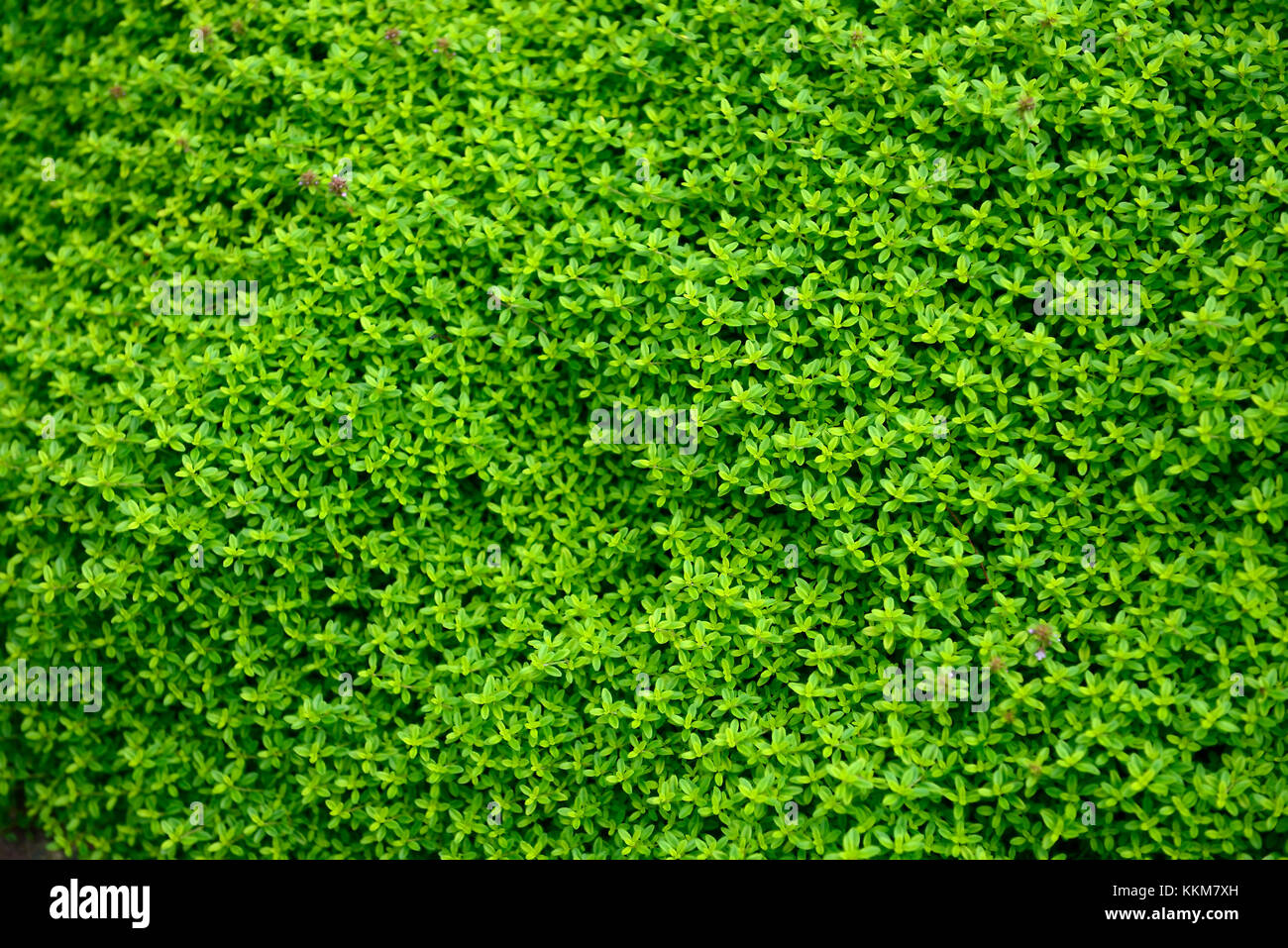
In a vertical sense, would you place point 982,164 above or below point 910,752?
above

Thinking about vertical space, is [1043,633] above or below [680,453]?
below

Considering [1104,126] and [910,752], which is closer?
[910,752]

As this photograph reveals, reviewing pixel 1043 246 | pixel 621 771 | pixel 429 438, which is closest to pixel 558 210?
pixel 429 438

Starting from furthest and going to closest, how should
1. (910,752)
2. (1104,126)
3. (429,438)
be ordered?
(429,438) < (1104,126) < (910,752)

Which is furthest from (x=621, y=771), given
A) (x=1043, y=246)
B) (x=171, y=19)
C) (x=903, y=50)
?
(x=171, y=19)

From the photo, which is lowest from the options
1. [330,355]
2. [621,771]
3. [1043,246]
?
[621,771]

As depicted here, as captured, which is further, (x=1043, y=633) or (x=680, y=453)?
(x=680, y=453)

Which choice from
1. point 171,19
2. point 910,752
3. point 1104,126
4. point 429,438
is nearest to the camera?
point 910,752

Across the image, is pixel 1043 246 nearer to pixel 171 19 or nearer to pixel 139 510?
pixel 139 510
